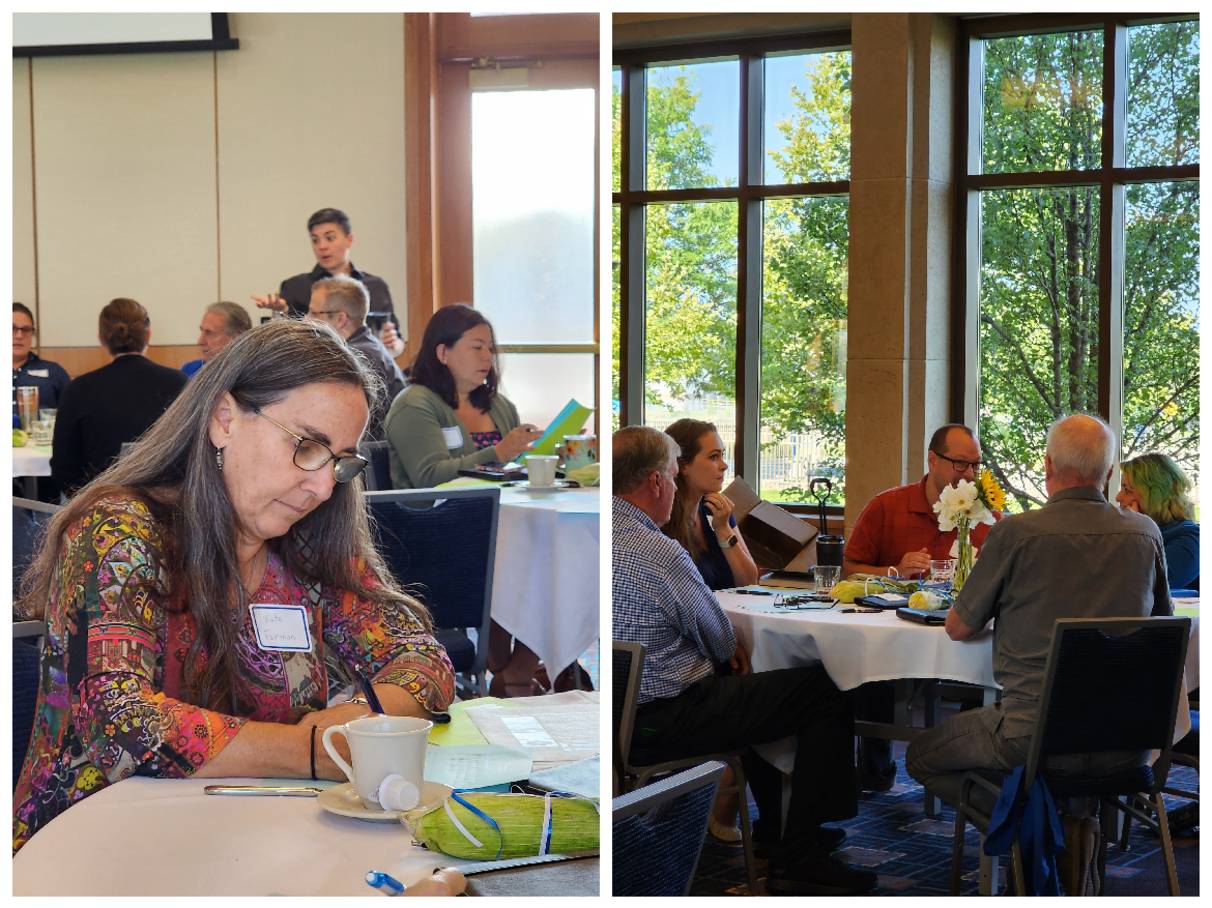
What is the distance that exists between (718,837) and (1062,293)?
15.1ft

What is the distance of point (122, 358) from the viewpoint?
5.31 metres

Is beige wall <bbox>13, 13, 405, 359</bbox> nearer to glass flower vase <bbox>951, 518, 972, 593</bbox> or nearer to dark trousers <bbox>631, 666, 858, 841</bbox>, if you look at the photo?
glass flower vase <bbox>951, 518, 972, 593</bbox>

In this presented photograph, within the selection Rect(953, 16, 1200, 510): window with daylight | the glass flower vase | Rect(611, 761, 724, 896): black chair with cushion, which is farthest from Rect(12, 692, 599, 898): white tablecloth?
Rect(953, 16, 1200, 510): window with daylight

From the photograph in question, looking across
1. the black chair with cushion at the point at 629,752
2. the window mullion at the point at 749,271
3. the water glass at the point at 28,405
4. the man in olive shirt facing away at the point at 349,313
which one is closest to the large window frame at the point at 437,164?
the man in olive shirt facing away at the point at 349,313

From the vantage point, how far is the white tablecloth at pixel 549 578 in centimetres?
433

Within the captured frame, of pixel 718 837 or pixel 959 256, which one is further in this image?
pixel 959 256

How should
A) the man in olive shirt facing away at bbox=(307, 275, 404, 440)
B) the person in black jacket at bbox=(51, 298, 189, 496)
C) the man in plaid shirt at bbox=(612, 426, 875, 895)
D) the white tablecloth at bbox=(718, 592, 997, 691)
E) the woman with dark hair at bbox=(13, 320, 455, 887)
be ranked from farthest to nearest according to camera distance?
the man in olive shirt facing away at bbox=(307, 275, 404, 440)
the person in black jacket at bbox=(51, 298, 189, 496)
the white tablecloth at bbox=(718, 592, 997, 691)
the man in plaid shirt at bbox=(612, 426, 875, 895)
the woman with dark hair at bbox=(13, 320, 455, 887)

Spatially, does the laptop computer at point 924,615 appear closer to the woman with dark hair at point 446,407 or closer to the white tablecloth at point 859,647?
the white tablecloth at point 859,647

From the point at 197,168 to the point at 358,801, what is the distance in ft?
26.5

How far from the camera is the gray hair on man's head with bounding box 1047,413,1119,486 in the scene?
332cm

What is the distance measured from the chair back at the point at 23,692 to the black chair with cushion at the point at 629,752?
1.37 meters

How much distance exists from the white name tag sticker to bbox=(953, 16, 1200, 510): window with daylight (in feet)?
19.8

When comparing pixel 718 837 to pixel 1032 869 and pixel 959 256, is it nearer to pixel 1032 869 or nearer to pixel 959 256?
pixel 1032 869

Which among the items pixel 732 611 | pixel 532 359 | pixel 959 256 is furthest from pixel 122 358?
pixel 959 256
